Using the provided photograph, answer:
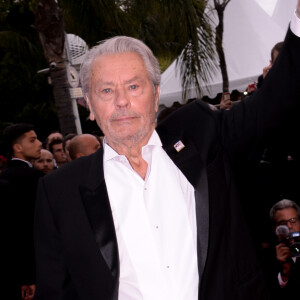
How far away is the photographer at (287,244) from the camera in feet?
12.6

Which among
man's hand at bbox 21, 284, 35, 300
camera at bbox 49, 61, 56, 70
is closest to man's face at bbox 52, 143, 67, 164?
camera at bbox 49, 61, 56, 70

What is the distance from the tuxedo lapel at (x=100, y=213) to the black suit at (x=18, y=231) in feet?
7.06

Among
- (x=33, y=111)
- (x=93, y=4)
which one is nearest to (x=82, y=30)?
(x=93, y=4)

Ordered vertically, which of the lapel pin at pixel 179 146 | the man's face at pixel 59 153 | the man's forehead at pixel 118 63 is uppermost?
the man's forehead at pixel 118 63

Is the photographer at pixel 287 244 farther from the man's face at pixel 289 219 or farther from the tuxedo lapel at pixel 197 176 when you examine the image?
the tuxedo lapel at pixel 197 176

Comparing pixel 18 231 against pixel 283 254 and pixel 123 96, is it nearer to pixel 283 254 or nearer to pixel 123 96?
pixel 283 254

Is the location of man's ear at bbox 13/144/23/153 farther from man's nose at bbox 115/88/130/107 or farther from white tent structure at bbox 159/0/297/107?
white tent structure at bbox 159/0/297/107

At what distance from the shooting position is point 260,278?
2131 mm

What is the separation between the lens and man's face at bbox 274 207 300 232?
460 cm

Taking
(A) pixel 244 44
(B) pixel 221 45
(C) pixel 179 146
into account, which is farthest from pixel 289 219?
(A) pixel 244 44

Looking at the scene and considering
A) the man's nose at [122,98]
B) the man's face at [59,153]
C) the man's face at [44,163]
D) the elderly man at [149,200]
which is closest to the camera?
the elderly man at [149,200]

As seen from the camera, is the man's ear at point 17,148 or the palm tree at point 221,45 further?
the palm tree at point 221,45

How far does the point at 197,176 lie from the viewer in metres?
2.11

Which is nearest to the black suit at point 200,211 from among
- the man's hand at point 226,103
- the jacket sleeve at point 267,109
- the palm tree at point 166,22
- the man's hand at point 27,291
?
the jacket sleeve at point 267,109
